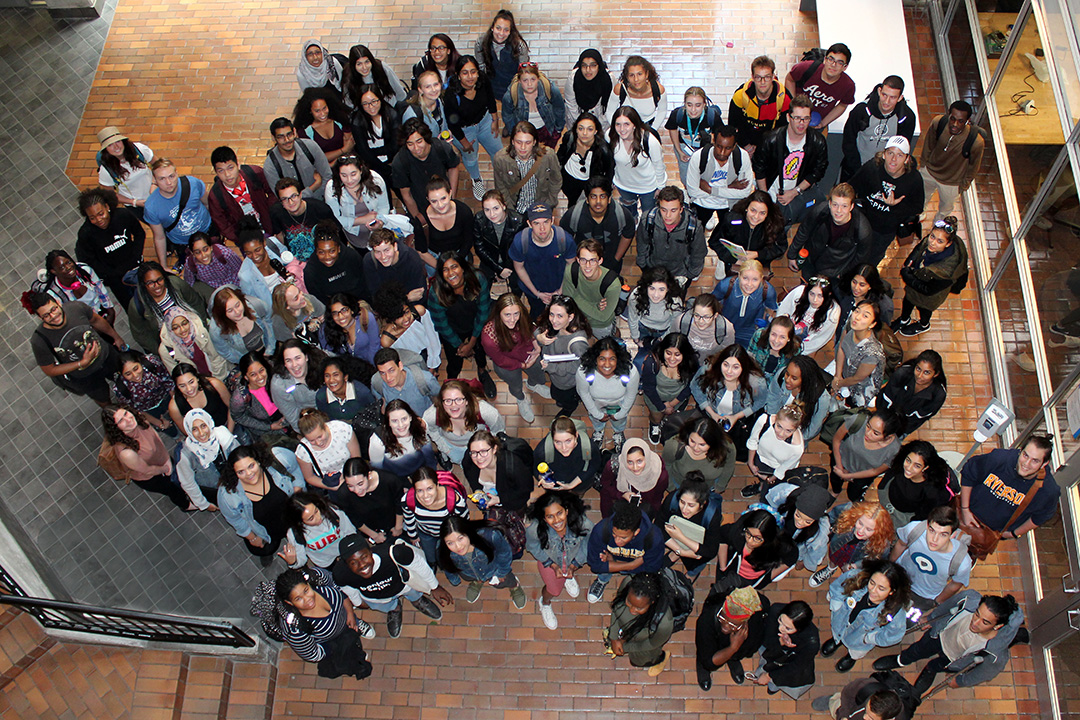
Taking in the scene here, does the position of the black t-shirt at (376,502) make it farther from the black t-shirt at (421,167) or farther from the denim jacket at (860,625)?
the denim jacket at (860,625)

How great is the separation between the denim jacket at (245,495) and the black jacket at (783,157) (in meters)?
5.27

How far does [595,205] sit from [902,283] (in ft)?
12.7

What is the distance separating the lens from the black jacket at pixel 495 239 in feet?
25.1

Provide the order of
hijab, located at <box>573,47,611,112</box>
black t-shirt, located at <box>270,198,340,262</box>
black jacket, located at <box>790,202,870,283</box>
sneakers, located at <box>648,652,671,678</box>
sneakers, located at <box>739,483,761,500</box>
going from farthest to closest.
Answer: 1. hijab, located at <box>573,47,611,112</box>
2. black t-shirt, located at <box>270,198,340,262</box>
3. sneakers, located at <box>739,483,761,500</box>
4. black jacket, located at <box>790,202,870,283</box>
5. sneakers, located at <box>648,652,671,678</box>

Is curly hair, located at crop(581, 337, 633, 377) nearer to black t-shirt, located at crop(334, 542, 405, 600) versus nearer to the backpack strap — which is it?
black t-shirt, located at crop(334, 542, 405, 600)

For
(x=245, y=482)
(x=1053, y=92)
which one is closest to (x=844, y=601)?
(x=245, y=482)

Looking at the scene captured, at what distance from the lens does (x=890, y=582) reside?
568 cm

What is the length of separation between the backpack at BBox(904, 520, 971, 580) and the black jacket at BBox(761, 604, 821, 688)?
106 centimetres

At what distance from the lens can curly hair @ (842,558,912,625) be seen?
5699 mm

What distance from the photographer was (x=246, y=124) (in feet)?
34.6

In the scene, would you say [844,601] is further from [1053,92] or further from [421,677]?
[1053,92]

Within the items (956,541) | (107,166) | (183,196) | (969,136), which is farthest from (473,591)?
(969,136)

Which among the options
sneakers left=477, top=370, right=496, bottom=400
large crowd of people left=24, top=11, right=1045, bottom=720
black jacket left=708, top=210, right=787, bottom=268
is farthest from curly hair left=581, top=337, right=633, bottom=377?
black jacket left=708, top=210, right=787, bottom=268

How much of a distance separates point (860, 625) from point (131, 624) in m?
5.88
